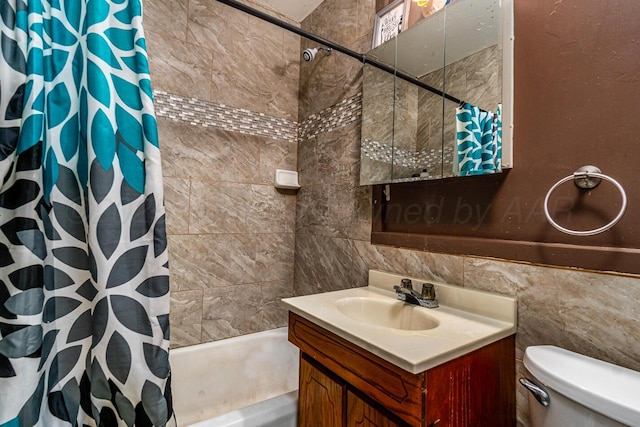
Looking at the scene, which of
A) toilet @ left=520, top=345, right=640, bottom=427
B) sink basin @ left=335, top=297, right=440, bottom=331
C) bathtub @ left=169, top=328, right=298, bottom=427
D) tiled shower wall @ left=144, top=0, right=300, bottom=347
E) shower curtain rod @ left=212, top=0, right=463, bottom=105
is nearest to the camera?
toilet @ left=520, top=345, right=640, bottom=427

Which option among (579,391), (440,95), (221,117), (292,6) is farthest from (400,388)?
(292,6)

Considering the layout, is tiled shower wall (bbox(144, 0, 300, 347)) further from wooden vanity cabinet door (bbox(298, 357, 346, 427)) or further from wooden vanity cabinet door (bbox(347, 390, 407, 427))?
wooden vanity cabinet door (bbox(347, 390, 407, 427))

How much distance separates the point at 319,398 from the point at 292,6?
2248 millimetres

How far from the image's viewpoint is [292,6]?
1.96 meters

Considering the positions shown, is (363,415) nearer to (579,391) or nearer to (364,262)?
(579,391)

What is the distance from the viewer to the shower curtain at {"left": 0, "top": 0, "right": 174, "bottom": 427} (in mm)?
741

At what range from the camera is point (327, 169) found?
5.95ft

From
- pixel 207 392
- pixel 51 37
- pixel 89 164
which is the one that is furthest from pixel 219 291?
pixel 51 37

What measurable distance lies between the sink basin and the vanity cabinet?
210mm

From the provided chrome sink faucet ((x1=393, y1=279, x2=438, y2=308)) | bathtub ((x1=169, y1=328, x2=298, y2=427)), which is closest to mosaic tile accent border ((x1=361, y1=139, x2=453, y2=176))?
chrome sink faucet ((x1=393, y1=279, x2=438, y2=308))

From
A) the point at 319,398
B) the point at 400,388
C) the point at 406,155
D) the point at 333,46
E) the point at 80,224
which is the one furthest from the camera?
the point at 333,46

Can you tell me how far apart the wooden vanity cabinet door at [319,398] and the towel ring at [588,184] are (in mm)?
794

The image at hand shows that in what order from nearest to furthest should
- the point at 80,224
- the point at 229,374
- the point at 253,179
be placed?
the point at 80,224, the point at 229,374, the point at 253,179

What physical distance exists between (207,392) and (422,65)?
6.46ft
